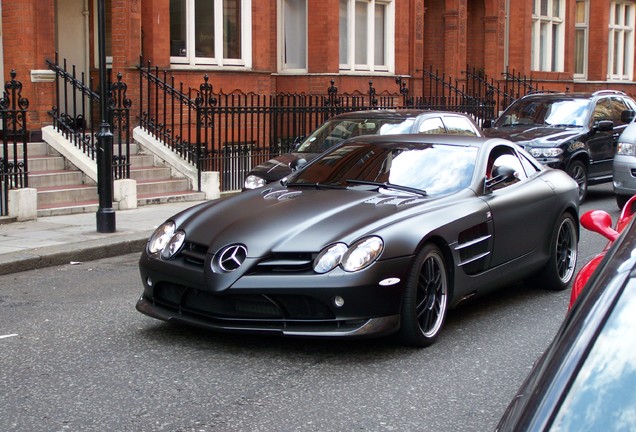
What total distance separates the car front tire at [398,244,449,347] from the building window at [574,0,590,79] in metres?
30.9

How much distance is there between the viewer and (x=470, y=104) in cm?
2327

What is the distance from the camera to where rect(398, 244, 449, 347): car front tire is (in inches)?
235

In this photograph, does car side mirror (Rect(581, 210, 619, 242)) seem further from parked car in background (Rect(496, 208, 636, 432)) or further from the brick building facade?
the brick building facade

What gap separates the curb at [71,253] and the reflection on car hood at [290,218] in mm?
3364

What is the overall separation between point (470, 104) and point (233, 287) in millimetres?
18341

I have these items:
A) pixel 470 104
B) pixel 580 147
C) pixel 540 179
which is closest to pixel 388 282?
pixel 540 179

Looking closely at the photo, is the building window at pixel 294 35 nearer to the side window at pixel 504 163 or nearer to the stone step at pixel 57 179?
the stone step at pixel 57 179

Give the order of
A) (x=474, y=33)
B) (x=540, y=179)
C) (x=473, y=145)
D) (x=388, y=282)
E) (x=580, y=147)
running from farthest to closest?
(x=474, y=33) → (x=580, y=147) → (x=540, y=179) → (x=473, y=145) → (x=388, y=282)

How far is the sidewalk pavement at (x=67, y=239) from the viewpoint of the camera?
31.7 feet

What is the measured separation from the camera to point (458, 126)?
12.9 metres

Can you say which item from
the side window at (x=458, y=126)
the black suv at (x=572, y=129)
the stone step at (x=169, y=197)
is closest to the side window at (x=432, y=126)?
the side window at (x=458, y=126)

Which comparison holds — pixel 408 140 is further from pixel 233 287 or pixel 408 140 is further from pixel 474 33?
pixel 474 33

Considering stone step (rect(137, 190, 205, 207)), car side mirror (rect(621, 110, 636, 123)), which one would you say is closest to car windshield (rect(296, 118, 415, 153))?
stone step (rect(137, 190, 205, 207))

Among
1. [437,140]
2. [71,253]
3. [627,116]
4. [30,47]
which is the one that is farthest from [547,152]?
[30,47]
